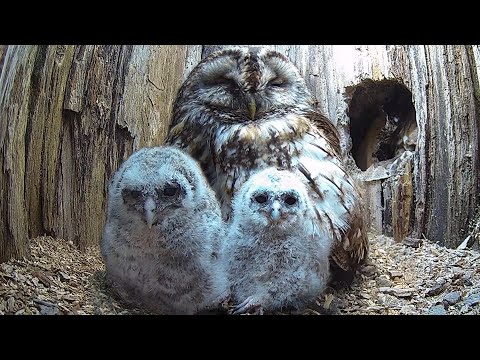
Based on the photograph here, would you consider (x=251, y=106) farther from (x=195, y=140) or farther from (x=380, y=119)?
(x=380, y=119)

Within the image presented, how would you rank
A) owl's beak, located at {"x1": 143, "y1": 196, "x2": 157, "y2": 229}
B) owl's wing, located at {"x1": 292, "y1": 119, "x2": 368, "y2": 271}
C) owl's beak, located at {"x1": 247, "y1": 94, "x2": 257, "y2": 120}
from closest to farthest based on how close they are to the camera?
1. owl's beak, located at {"x1": 143, "y1": 196, "x2": 157, "y2": 229}
2. owl's wing, located at {"x1": 292, "y1": 119, "x2": 368, "y2": 271}
3. owl's beak, located at {"x1": 247, "y1": 94, "x2": 257, "y2": 120}

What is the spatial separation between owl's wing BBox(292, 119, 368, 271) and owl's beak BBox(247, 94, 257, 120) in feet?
0.49

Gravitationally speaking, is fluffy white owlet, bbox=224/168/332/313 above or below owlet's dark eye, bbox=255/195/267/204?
below

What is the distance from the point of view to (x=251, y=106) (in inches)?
62.9

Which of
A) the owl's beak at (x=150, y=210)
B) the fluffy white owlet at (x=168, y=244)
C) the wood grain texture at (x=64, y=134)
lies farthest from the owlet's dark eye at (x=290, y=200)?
the wood grain texture at (x=64, y=134)

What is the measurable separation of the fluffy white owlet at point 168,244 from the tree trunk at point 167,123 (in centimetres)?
11

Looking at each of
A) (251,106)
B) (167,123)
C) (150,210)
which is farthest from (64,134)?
(251,106)

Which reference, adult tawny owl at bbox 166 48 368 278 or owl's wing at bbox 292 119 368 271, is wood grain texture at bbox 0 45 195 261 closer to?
adult tawny owl at bbox 166 48 368 278

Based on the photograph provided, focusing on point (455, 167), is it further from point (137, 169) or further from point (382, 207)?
point (137, 169)

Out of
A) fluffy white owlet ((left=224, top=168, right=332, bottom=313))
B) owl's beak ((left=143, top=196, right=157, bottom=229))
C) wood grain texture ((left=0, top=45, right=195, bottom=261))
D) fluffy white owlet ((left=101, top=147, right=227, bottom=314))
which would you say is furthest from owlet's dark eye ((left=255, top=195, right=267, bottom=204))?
wood grain texture ((left=0, top=45, right=195, bottom=261))

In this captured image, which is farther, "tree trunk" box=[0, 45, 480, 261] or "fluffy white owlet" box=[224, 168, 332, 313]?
"tree trunk" box=[0, 45, 480, 261]

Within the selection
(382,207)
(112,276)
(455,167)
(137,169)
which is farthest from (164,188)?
(455,167)

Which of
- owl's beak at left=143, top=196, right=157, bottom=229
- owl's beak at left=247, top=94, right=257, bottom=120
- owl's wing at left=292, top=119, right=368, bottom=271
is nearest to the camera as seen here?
owl's beak at left=143, top=196, right=157, bottom=229

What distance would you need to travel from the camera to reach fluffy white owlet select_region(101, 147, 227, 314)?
4.54 ft
